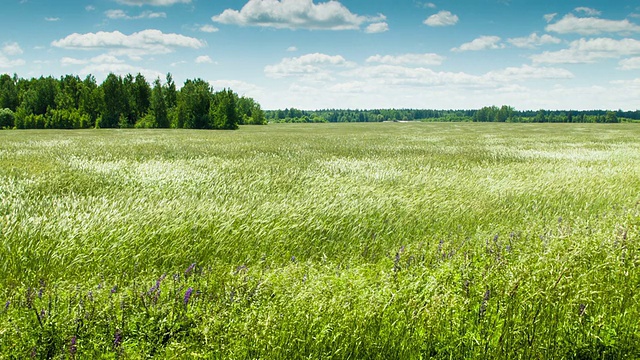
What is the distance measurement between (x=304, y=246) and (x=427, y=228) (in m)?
2.23

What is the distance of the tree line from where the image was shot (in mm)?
72750

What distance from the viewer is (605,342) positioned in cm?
325

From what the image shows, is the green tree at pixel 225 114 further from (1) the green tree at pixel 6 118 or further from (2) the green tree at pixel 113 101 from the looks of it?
(1) the green tree at pixel 6 118

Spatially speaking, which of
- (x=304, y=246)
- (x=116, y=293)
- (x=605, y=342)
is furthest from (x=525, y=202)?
(x=116, y=293)

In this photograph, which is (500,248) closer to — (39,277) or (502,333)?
(502,333)

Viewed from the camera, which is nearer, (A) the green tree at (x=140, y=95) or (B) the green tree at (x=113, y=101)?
(B) the green tree at (x=113, y=101)

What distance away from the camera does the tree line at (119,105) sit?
7275 centimetres

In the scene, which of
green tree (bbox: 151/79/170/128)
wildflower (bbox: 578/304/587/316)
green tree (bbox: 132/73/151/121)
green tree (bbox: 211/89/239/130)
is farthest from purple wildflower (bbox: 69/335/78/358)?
green tree (bbox: 132/73/151/121)

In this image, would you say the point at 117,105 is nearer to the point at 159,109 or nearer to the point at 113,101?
the point at 113,101

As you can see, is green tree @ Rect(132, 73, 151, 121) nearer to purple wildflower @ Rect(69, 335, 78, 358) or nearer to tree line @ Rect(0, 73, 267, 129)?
tree line @ Rect(0, 73, 267, 129)

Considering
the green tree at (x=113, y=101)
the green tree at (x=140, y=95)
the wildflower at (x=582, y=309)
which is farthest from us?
the green tree at (x=140, y=95)

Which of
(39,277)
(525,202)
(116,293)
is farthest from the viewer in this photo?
(525,202)

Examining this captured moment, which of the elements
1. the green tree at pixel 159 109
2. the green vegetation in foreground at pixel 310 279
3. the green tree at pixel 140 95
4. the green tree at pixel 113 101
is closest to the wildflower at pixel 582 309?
the green vegetation in foreground at pixel 310 279

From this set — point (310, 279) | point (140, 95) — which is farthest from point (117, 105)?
point (310, 279)
